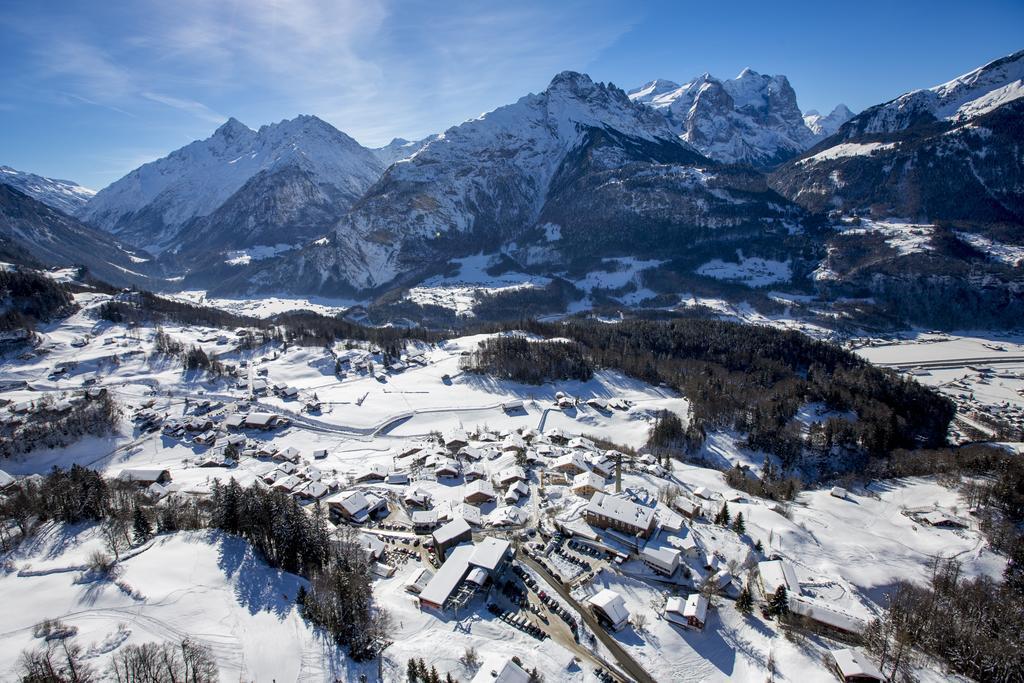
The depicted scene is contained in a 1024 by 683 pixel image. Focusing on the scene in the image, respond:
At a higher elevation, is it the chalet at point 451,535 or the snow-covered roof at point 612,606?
the chalet at point 451,535

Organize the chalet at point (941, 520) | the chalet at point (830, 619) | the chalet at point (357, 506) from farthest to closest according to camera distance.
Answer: the chalet at point (941, 520) < the chalet at point (357, 506) < the chalet at point (830, 619)

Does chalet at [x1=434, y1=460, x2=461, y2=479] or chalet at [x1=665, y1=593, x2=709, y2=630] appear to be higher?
chalet at [x1=434, y1=460, x2=461, y2=479]

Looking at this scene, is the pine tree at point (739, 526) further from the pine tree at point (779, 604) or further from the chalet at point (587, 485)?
the chalet at point (587, 485)

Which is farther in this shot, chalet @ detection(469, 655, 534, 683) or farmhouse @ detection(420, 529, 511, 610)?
farmhouse @ detection(420, 529, 511, 610)

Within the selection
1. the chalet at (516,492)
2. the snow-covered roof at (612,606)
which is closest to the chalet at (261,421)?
the chalet at (516,492)

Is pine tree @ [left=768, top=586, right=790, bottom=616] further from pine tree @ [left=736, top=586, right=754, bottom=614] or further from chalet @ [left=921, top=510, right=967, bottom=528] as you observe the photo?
chalet @ [left=921, top=510, right=967, bottom=528]

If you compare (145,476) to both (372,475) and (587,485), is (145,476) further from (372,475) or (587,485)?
(587,485)

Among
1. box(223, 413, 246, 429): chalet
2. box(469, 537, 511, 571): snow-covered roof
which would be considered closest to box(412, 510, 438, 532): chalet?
box(469, 537, 511, 571): snow-covered roof
